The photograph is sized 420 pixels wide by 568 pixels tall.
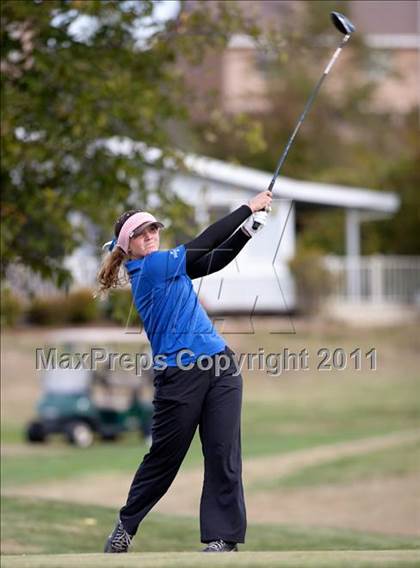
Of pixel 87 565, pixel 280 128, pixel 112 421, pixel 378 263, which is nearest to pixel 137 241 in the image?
pixel 87 565

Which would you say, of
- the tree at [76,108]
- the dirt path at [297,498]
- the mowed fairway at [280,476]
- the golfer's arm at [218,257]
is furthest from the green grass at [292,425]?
the golfer's arm at [218,257]

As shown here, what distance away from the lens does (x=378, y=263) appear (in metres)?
34.4

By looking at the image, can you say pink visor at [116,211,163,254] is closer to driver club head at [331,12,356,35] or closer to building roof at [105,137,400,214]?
driver club head at [331,12,356,35]

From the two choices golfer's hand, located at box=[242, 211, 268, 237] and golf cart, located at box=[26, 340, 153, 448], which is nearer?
golfer's hand, located at box=[242, 211, 268, 237]

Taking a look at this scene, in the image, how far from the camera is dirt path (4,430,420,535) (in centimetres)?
1423

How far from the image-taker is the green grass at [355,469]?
1730 cm

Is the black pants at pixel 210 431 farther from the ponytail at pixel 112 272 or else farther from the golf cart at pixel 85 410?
the golf cart at pixel 85 410

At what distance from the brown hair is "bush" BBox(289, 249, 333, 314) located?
2549 centimetres

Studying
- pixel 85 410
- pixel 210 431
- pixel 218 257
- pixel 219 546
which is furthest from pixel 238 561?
pixel 85 410

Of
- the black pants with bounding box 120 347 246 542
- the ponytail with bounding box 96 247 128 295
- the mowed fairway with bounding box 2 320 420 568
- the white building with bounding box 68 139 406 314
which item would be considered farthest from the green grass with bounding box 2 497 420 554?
the white building with bounding box 68 139 406 314

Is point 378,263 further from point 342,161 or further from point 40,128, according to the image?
point 40,128

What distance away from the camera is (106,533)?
10.1m

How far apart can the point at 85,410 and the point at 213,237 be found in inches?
626

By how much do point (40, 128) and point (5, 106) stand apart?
2.25ft
